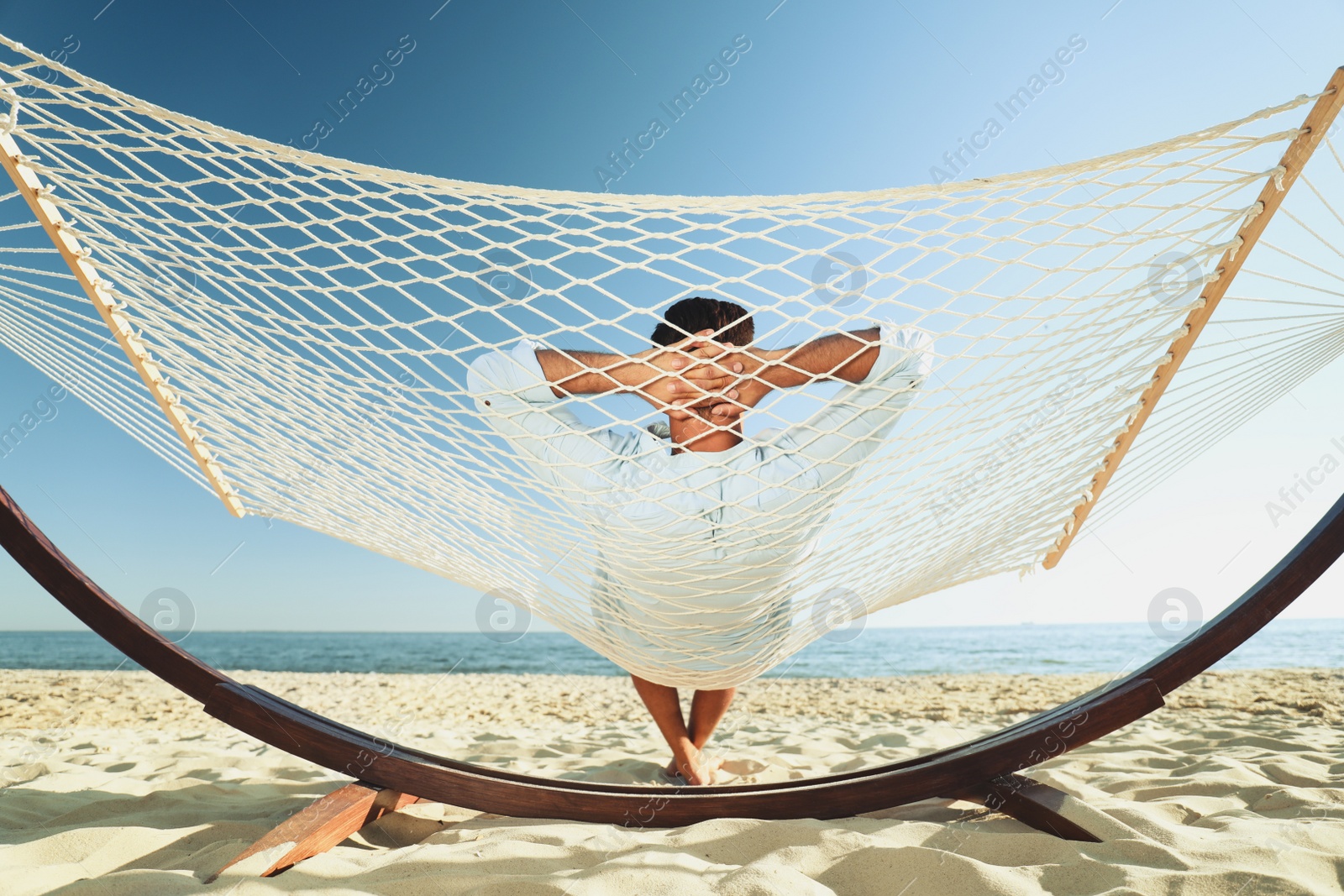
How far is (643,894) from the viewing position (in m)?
0.77

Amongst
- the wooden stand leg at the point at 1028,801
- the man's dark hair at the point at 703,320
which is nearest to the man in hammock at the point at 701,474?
the man's dark hair at the point at 703,320

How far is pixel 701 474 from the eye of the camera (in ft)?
4.12

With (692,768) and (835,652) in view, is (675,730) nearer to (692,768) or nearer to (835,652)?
(692,768)

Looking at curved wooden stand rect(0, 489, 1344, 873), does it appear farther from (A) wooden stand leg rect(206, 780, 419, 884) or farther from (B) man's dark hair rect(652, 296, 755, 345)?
(B) man's dark hair rect(652, 296, 755, 345)

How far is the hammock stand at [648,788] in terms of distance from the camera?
40.3 inches

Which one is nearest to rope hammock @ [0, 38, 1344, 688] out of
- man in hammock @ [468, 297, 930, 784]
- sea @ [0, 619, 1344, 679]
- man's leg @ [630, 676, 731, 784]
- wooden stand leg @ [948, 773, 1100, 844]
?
man in hammock @ [468, 297, 930, 784]

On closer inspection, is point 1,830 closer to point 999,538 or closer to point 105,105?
point 105,105

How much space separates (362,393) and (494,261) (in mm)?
377

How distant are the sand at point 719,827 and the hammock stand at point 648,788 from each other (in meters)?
0.04

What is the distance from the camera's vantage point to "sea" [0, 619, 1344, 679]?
24.8 feet

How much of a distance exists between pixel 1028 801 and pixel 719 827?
1.61 ft

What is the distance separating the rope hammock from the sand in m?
0.39

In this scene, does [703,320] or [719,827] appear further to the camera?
[703,320]

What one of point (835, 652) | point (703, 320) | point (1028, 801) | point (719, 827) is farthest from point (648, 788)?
point (835, 652)
